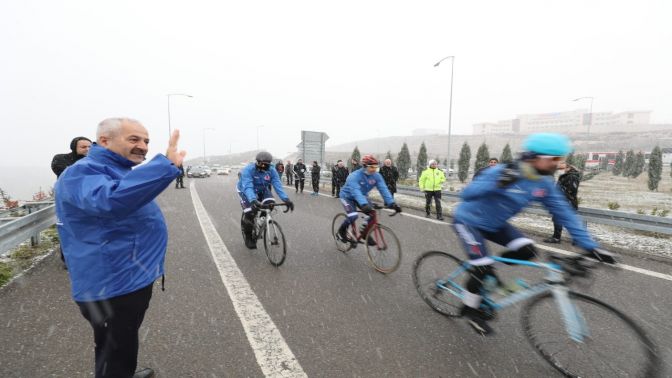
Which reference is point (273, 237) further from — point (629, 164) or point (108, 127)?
point (629, 164)

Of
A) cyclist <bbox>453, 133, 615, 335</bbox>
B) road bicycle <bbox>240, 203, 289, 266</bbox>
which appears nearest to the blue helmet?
cyclist <bbox>453, 133, 615, 335</bbox>

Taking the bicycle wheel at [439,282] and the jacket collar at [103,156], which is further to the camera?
the bicycle wheel at [439,282]

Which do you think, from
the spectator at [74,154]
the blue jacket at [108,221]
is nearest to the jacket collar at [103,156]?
the blue jacket at [108,221]

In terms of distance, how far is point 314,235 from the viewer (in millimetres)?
7805

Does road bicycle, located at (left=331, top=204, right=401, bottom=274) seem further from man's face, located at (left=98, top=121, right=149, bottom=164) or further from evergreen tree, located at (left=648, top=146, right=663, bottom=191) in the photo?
evergreen tree, located at (left=648, top=146, right=663, bottom=191)

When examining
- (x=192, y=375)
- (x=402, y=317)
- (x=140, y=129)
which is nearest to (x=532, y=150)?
(x=402, y=317)

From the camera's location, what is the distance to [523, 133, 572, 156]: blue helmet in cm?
263

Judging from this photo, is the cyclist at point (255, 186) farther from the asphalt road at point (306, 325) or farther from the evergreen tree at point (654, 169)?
the evergreen tree at point (654, 169)

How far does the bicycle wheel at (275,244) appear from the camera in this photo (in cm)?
546

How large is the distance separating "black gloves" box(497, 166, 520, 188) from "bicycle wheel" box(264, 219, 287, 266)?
3522mm

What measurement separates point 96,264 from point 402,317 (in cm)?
291

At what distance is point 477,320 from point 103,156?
3.31 meters

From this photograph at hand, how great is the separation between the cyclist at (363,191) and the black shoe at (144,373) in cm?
338

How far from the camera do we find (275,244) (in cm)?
554
